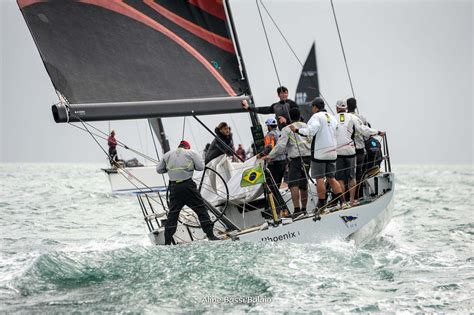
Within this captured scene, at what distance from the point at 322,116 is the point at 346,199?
77.6 inches

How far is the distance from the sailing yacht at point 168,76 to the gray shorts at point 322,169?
1.37 ft

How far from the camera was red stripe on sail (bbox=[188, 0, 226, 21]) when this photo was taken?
11180mm

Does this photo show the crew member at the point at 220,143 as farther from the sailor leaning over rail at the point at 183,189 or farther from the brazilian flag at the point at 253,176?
the sailor leaning over rail at the point at 183,189

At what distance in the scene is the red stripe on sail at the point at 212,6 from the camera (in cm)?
1118

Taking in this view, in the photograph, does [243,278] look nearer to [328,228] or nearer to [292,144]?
[328,228]

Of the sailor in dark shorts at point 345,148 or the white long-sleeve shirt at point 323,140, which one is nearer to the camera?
the white long-sleeve shirt at point 323,140

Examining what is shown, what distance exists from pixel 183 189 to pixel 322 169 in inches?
77.9

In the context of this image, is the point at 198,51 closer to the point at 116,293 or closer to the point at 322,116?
the point at 322,116

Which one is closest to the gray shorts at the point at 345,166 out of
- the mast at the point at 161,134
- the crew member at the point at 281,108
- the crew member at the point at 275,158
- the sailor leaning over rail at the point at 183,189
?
the crew member at the point at 275,158

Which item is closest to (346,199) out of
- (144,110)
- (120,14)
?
(144,110)

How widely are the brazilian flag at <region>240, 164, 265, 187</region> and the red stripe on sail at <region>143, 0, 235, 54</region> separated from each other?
75.1 inches

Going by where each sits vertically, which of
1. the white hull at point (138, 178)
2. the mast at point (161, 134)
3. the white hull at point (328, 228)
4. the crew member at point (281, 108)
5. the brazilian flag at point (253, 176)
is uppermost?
the crew member at point (281, 108)

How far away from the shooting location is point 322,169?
10.7 metres

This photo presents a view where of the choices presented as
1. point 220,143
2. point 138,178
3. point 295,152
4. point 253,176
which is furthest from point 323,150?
point 138,178
